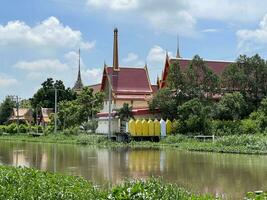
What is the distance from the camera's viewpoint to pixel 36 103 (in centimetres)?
8531

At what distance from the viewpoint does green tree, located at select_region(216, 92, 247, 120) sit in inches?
1799

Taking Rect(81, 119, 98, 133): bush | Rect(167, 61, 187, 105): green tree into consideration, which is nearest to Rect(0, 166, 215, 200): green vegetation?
Rect(167, 61, 187, 105): green tree

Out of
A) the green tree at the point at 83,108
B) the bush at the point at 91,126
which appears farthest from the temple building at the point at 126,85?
the bush at the point at 91,126

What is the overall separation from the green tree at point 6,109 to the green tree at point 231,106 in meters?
66.6

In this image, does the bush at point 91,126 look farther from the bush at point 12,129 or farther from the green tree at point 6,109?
the green tree at point 6,109

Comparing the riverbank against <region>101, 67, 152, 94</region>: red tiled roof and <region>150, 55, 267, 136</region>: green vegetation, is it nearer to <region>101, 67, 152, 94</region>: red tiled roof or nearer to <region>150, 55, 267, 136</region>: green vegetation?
<region>150, 55, 267, 136</region>: green vegetation

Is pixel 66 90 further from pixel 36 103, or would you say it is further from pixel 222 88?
pixel 222 88

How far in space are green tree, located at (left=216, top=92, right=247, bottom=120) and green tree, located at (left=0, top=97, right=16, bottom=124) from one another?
66556 mm

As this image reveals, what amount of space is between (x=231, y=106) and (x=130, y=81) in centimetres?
2399

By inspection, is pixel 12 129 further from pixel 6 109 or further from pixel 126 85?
pixel 6 109

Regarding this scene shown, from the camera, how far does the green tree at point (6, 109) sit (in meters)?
102

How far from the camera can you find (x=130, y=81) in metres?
67.6

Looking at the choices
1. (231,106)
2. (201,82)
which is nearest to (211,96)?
(201,82)

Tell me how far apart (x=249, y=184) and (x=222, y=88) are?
110ft
